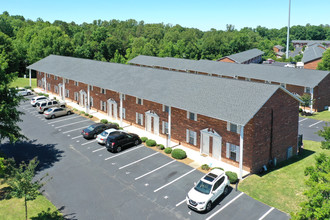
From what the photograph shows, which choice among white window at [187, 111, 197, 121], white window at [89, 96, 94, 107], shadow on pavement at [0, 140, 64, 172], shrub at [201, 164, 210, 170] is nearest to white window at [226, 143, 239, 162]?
shrub at [201, 164, 210, 170]

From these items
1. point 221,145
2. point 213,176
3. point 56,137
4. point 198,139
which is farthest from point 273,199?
point 56,137

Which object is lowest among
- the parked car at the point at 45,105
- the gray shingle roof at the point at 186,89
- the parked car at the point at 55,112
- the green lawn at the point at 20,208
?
the green lawn at the point at 20,208

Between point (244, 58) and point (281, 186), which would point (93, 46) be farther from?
point (281, 186)

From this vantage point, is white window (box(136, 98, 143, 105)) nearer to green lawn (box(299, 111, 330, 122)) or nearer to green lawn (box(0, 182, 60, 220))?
green lawn (box(0, 182, 60, 220))

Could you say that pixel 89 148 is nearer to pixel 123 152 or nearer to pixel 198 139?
pixel 123 152

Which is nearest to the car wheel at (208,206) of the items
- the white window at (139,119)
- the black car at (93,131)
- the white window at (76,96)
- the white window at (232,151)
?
the white window at (232,151)

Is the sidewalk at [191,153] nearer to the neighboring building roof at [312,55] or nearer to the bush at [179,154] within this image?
the bush at [179,154]
